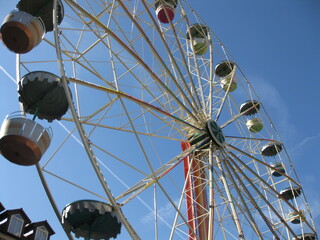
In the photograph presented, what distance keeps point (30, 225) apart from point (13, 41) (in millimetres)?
7372

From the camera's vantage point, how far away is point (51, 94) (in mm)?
7773

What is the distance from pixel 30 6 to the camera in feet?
30.0

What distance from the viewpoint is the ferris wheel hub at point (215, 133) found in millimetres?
12178

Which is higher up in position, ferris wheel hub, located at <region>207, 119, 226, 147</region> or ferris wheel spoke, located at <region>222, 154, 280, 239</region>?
ferris wheel hub, located at <region>207, 119, 226, 147</region>

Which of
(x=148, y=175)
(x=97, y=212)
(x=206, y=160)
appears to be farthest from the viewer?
(x=206, y=160)

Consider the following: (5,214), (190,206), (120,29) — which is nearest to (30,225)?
(5,214)

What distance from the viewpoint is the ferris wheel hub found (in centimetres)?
1218

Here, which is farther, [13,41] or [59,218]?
[13,41]

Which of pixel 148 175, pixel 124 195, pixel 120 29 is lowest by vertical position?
pixel 124 195

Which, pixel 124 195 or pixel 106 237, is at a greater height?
pixel 124 195

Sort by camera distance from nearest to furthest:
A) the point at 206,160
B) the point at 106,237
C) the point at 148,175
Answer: the point at 106,237 < the point at 148,175 < the point at 206,160

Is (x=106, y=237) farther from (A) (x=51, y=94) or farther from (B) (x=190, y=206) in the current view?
(B) (x=190, y=206)

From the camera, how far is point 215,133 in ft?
40.5

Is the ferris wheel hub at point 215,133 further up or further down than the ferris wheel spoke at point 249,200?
further up
